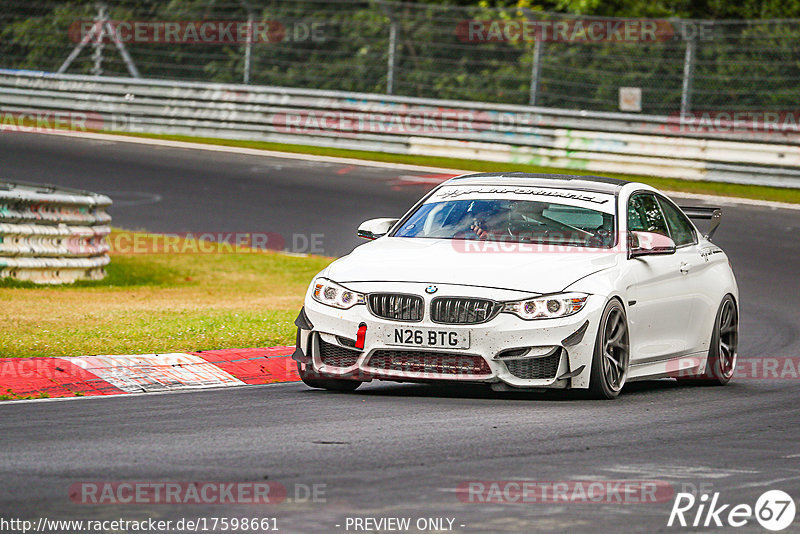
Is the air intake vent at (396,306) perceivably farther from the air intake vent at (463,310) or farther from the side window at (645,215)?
the side window at (645,215)

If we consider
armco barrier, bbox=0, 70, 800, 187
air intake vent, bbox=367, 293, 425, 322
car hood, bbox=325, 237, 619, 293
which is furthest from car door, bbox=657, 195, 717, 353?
armco barrier, bbox=0, 70, 800, 187

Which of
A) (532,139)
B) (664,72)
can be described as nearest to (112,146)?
(532,139)

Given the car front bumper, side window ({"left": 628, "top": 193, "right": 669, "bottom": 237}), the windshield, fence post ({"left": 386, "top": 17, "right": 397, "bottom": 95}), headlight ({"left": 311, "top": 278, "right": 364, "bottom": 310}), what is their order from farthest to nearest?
fence post ({"left": 386, "top": 17, "right": 397, "bottom": 95})
side window ({"left": 628, "top": 193, "right": 669, "bottom": 237})
the windshield
headlight ({"left": 311, "top": 278, "right": 364, "bottom": 310})
the car front bumper

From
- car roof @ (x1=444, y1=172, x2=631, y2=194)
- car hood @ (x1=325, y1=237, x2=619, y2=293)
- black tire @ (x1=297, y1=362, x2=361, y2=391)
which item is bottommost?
black tire @ (x1=297, y1=362, x2=361, y2=391)

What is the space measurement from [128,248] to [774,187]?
11.2 meters

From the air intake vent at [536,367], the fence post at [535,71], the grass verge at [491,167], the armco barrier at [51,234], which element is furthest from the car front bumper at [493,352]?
the fence post at [535,71]

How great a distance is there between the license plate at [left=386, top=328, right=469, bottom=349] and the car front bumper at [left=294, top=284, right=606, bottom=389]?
0.06ft

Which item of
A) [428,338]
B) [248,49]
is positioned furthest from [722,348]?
[248,49]

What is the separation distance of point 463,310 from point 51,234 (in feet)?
26.7

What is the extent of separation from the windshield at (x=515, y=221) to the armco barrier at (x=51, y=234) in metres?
6.51

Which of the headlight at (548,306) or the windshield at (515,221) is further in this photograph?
the windshield at (515,221)

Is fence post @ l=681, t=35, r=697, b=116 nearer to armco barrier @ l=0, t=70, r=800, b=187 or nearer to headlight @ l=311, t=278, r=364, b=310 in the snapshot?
armco barrier @ l=0, t=70, r=800, b=187

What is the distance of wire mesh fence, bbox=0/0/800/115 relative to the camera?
81.5ft

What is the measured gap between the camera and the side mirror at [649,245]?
32.7ft
